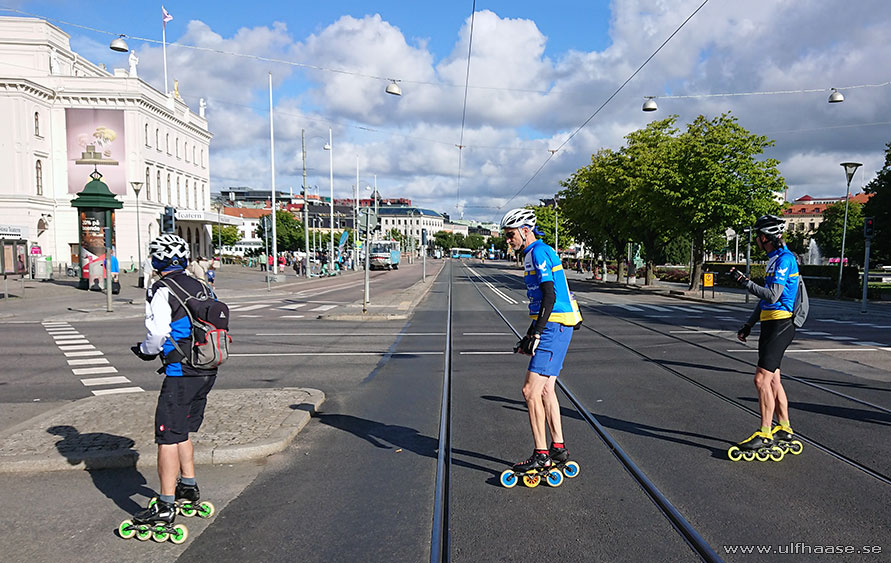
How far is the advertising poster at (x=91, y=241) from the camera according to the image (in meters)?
30.6

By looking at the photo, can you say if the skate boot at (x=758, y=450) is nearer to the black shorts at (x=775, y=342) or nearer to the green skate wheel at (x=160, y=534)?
the black shorts at (x=775, y=342)

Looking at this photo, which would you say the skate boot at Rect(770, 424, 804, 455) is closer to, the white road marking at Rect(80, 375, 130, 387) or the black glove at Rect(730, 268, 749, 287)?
the black glove at Rect(730, 268, 749, 287)

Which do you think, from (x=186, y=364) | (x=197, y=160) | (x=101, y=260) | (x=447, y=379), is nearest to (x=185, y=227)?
(x=197, y=160)

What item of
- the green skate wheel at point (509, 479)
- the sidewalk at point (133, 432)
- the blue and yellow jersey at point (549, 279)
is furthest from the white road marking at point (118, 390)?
the blue and yellow jersey at point (549, 279)

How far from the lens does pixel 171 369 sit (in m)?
4.03

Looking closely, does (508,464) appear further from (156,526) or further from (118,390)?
(118,390)

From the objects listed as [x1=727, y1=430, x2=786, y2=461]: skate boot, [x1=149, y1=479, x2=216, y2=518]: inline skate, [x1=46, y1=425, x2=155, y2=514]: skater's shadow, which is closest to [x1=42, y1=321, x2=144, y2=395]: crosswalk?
[x1=46, y1=425, x2=155, y2=514]: skater's shadow

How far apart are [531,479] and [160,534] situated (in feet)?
8.50

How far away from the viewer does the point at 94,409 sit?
694 cm

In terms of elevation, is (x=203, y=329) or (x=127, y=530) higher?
(x=203, y=329)

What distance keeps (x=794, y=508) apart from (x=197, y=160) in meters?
67.5

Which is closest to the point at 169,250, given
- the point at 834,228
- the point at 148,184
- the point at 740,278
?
the point at 740,278

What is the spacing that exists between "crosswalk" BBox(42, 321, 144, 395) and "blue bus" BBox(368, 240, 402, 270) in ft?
172

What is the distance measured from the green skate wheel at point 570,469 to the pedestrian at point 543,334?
87 millimetres
